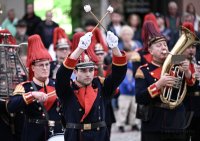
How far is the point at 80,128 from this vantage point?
307 inches

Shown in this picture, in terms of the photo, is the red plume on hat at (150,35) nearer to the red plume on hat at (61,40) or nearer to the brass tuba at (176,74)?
the brass tuba at (176,74)

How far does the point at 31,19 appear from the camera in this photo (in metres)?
16.2

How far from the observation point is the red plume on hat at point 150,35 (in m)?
9.33

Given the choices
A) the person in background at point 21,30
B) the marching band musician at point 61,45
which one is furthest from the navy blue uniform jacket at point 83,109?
the person in background at point 21,30

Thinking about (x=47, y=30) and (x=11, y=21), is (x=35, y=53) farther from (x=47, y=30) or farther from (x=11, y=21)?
(x=11, y=21)

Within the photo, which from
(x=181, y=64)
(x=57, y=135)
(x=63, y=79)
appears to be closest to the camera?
(x=63, y=79)

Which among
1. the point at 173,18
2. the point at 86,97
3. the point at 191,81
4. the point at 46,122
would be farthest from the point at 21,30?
the point at 86,97

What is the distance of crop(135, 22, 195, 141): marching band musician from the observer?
9000 millimetres

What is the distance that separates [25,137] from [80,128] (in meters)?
1.25

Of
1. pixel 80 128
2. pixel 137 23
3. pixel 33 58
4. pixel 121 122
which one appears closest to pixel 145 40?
pixel 33 58

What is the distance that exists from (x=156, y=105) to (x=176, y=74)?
17.7 inches

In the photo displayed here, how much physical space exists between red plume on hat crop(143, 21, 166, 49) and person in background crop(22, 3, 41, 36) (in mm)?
6351

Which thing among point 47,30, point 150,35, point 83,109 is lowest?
point 83,109

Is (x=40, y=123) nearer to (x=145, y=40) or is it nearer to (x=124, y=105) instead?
(x=145, y=40)
